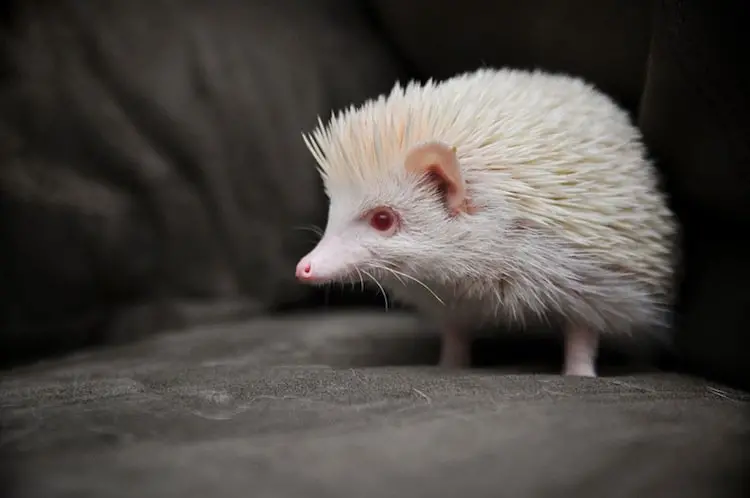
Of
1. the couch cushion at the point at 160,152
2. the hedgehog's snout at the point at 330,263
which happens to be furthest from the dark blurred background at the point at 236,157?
the hedgehog's snout at the point at 330,263

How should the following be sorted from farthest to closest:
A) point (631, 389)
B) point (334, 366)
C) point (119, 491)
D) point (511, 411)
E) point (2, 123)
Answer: point (2, 123)
point (334, 366)
point (631, 389)
point (511, 411)
point (119, 491)

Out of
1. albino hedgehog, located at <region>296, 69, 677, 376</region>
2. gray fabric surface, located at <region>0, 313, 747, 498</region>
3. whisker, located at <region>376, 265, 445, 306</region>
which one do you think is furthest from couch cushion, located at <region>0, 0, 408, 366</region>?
whisker, located at <region>376, 265, 445, 306</region>

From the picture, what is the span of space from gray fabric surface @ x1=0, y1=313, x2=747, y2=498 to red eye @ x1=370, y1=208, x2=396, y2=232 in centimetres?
23

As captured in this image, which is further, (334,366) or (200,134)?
(200,134)

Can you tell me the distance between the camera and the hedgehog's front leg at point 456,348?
1.38 metres

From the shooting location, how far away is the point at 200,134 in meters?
1.83

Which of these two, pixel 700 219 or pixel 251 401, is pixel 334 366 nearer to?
pixel 251 401

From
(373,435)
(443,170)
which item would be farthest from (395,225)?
(373,435)

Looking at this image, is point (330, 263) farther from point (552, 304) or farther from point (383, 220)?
point (552, 304)

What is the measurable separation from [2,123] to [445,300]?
37.6 inches

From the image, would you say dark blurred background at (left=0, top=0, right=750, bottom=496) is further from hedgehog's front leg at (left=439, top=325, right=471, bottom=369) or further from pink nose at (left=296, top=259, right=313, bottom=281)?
pink nose at (left=296, top=259, right=313, bottom=281)

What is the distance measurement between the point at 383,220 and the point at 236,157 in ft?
2.49

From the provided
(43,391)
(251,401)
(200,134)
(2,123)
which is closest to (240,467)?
(251,401)

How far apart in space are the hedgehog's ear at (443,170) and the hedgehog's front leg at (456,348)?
27 centimetres
